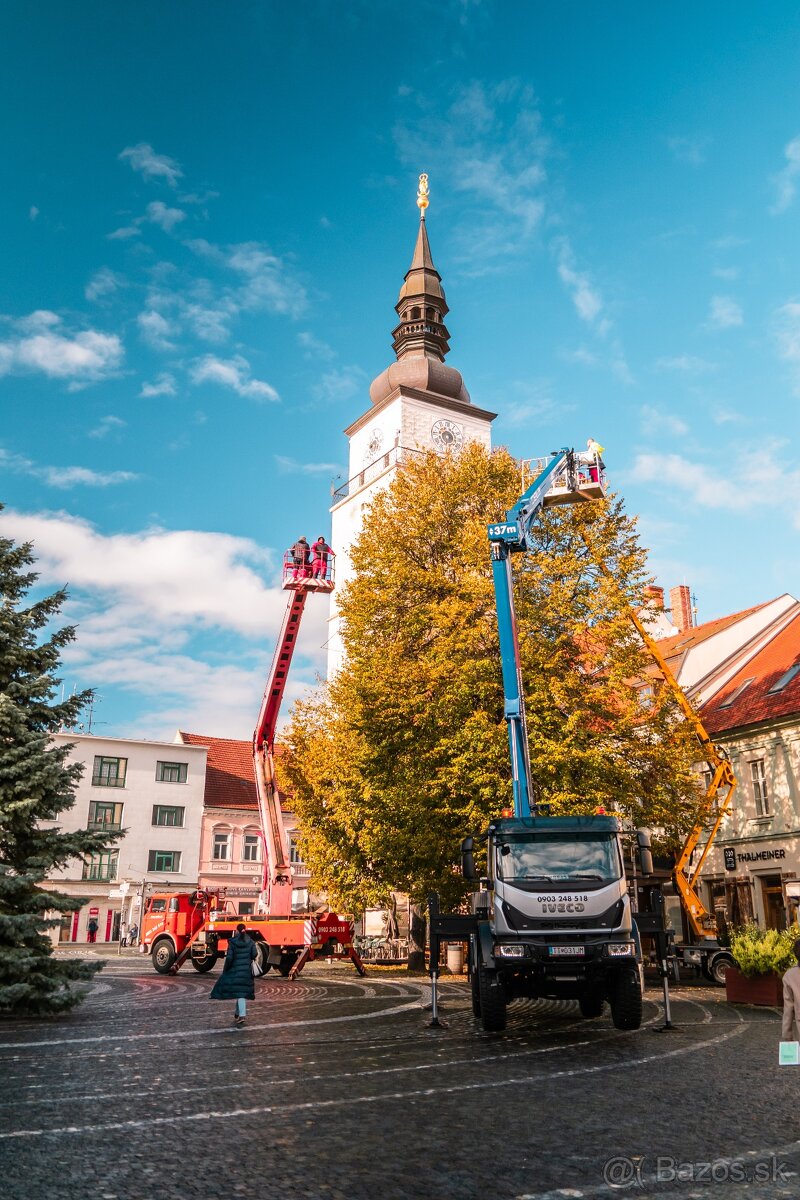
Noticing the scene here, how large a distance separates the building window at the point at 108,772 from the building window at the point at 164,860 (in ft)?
14.8

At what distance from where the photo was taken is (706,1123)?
7820 mm

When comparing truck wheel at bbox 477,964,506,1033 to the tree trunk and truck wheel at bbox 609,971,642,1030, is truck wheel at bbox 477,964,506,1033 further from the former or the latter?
the tree trunk

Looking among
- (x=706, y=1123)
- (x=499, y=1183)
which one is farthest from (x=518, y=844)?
(x=499, y=1183)

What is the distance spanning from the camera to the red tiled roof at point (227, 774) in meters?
61.3

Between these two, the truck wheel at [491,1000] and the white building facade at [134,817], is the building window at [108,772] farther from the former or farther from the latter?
the truck wheel at [491,1000]

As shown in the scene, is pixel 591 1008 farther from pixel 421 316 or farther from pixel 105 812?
pixel 421 316

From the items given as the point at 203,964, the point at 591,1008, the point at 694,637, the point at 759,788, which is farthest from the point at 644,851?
the point at 694,637

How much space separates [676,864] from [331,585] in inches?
529

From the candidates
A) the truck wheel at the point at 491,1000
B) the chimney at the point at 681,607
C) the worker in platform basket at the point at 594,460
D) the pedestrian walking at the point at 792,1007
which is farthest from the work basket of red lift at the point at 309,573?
the chimney at the point at 681,607

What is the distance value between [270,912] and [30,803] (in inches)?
557

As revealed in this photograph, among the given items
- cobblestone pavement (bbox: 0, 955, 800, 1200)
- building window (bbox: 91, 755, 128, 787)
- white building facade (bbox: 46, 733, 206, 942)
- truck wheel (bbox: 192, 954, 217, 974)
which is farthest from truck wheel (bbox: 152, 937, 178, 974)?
building window (bbox: 91, 755, 128, 787)

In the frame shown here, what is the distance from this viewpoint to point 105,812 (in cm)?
5788

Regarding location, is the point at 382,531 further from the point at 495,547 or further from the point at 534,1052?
the point at 534,1052

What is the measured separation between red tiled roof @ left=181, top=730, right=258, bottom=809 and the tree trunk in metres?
28.6
